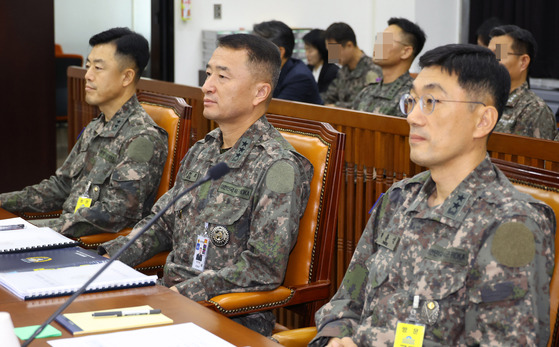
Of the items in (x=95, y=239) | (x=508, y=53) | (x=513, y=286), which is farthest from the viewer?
(x=508, y=53)

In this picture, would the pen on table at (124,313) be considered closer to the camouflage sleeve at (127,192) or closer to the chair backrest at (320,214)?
the chair backrest at (320,214)

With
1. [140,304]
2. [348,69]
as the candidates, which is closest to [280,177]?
[140,304]

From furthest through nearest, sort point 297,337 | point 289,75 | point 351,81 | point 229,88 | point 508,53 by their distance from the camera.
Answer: point 351,81
point 289,75
point 508,53
point 229,88
point 297,337

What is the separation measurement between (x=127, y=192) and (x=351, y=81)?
10.8 ft

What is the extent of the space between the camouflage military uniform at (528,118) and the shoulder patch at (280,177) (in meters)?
1.88

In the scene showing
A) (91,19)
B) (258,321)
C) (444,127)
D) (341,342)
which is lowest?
(258,321)

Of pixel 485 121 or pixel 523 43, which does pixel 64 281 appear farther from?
pixel 523 43

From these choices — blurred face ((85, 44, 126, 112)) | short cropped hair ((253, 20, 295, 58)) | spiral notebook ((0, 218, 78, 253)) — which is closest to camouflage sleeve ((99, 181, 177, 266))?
spiral notebook ((0, 218, 78, 253))

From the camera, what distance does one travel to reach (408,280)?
5.22ft

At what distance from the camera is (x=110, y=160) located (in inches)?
110

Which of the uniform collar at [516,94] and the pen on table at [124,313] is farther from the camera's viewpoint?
the uniform collar at [516,94]

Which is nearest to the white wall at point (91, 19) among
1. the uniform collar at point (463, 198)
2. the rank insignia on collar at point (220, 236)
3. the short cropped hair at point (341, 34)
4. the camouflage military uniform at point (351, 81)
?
the short cropped hair at point (341, 34)

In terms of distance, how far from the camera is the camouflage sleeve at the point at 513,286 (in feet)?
4.61

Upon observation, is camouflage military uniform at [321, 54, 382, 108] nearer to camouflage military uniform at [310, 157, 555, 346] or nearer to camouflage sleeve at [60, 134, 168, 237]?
camouflage sleeve at [60, 134, 168, 237]
